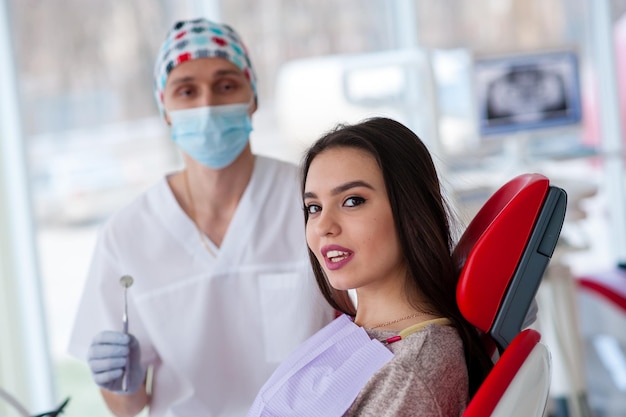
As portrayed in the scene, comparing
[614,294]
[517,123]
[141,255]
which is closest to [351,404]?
[141,255]

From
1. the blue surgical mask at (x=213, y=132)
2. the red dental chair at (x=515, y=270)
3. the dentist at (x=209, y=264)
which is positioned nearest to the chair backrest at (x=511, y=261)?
the red dental chair at (x=515, y=270)

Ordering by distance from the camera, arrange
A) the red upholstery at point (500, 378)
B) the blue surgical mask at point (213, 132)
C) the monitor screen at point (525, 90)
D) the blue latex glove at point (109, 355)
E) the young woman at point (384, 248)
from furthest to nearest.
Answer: the monitor screen at point (525, 90) < the blue surgical mask at point (213, 132) < the blue latex glove at point (109, 355) < the young woman at point (384, 248) < the red upholstery at point (500, 378)

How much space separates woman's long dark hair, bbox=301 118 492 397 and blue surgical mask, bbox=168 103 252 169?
0.42 meters

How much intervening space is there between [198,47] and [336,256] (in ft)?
1.99

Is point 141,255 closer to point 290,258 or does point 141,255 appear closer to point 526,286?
point 290,258

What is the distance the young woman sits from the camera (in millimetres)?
1243

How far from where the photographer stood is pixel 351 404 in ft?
3.91

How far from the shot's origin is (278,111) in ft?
11.7

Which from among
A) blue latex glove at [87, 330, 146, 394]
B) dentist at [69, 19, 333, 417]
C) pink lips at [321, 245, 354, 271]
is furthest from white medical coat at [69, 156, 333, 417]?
pink lips at [321, 245, 354, 271]

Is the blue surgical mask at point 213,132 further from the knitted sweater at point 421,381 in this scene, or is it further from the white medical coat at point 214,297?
the knitted sweater at point 421,381

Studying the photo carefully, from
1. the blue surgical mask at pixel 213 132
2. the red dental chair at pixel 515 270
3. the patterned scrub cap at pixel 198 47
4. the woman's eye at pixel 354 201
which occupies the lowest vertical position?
the red dental chair at pixel 515 270

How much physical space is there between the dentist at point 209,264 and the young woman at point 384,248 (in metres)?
0.35

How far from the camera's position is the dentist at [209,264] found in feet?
5.49

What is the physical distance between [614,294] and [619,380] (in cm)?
100
